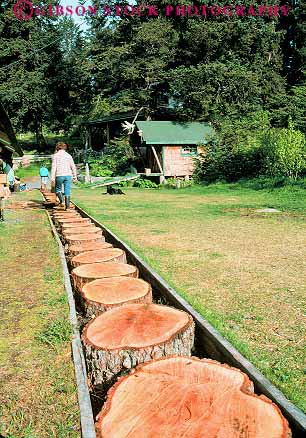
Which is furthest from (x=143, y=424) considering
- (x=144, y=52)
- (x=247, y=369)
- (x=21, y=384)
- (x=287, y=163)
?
(x=144, y=52)

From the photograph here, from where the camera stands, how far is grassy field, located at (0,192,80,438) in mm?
2234

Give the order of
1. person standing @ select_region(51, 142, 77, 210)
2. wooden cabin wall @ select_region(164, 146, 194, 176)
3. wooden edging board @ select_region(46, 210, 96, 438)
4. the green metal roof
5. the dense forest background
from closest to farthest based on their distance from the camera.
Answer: wooden edging board @ select_region(46, 210, 96, 438)
person standing @ select_region(51, 142, 77, 210)
the green metal roof
wooden cabin wall @ select_region(164, 146, 194, 176)
the dense forest background

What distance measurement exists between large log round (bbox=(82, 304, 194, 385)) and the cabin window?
85.6ft

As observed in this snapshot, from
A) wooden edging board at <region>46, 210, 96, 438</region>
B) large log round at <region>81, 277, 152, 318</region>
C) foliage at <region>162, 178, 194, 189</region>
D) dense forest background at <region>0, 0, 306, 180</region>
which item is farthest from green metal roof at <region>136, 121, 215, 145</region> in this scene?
wooden edging board at <region>46, 210, 96, 438</region>

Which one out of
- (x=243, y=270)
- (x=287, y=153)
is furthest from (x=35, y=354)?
(x=287, y=153)

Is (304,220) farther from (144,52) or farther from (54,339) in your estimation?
(144,52)

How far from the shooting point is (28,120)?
158ft

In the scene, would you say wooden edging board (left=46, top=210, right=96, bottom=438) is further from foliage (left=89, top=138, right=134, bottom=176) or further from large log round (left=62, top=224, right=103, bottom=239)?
foliage (left=89, top=138, right=134, bottom=176)

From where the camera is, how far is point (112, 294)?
3459 millimetres

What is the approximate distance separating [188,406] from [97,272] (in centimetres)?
248

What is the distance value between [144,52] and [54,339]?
35008 mm

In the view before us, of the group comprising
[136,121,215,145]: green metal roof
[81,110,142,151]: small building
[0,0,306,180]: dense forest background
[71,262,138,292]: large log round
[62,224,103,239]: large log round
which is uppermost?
[0,0,306,180]: dense forest background

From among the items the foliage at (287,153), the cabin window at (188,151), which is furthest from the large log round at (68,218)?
the cabin window at (188,151)

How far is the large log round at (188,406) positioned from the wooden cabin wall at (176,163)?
84.9 ft
